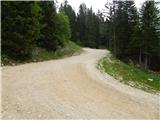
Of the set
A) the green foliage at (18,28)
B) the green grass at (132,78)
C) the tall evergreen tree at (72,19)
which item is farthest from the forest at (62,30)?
the tall evergreen tree at (72,19)

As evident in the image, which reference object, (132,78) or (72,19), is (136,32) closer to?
(132,78)

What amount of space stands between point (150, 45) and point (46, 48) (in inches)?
653

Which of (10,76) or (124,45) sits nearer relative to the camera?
(10,76)

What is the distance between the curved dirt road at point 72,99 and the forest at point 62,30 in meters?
9.31

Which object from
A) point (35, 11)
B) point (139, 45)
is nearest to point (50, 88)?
point (35, 11)

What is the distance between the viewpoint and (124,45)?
4562cm

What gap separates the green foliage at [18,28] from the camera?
2383 centimetres

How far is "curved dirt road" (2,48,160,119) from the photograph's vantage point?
30.9 feet

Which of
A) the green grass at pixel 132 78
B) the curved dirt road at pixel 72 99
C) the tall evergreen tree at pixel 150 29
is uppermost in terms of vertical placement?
the tall evergreen tree at pixel 150 29

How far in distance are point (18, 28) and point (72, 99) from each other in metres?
14.7

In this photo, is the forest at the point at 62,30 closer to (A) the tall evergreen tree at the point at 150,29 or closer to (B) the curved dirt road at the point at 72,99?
(A) the tall evergreen tree at the point at 150,29

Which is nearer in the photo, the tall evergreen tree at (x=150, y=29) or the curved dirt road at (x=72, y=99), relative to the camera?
the curved dirt road at (x=72, y=99)

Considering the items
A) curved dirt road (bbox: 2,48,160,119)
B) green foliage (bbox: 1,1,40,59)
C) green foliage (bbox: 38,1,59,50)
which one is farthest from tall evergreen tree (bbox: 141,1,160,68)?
curved dirt road (bbox: 2,48,160,119)

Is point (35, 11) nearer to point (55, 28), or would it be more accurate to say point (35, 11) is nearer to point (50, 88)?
point (55, 28)
